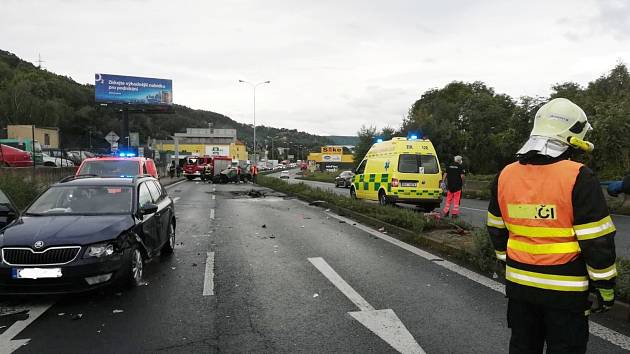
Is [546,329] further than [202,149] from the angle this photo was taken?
No

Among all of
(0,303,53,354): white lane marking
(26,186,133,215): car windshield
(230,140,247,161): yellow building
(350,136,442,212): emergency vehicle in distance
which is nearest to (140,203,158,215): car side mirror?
(26,186,133,215): car windshield

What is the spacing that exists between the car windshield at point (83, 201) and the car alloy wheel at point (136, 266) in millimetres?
712

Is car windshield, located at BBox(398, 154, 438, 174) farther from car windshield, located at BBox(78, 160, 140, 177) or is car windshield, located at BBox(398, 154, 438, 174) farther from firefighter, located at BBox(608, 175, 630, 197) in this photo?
firefighter, located at BBox(608, 175, 630, 197)

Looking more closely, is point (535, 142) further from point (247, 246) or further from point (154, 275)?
point (247, 246)

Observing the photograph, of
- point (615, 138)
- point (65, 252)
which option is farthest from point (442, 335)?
point (615, 138)

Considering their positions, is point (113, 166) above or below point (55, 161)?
above

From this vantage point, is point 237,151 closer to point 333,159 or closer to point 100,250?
point 333,159

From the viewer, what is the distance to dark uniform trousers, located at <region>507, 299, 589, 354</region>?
2541 millimetres

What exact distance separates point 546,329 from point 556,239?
513 millimetres

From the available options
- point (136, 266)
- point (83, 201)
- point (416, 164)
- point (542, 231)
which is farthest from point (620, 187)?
point (416, 164)

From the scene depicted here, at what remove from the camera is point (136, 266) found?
638cm

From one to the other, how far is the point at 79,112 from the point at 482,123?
7474 cm

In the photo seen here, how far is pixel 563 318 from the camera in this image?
2.57m

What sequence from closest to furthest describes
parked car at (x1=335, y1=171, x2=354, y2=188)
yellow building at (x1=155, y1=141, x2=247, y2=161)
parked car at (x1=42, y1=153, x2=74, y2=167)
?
parked car at (x1=42, y1=153, x2=74, y2=167)
parked car at (x1=335, y1=171, x2=354, y2=188)
yellow building at (x1=155, y1=141, x2=247, y2=161)
